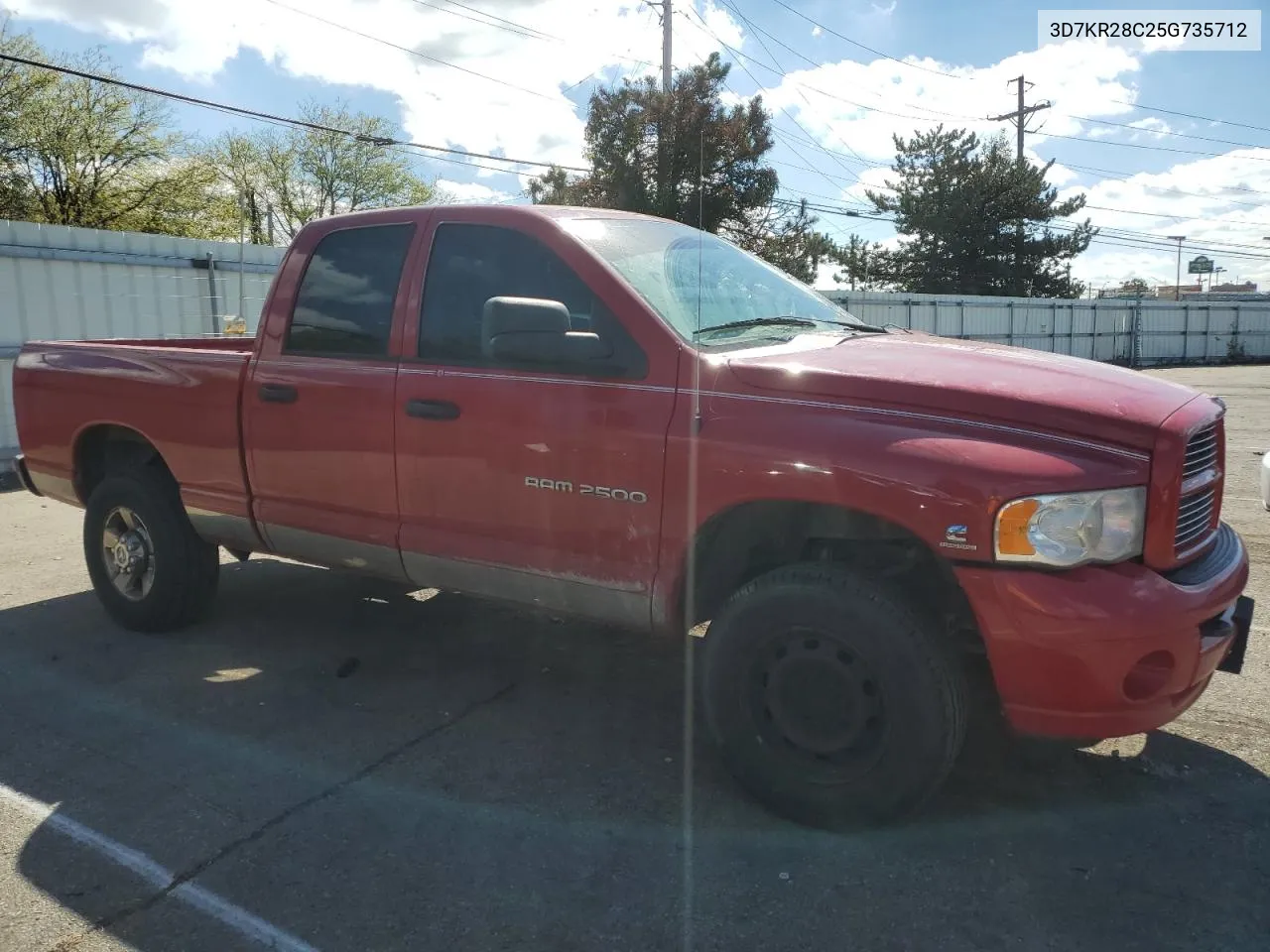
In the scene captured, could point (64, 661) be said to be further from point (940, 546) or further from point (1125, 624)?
point (1125, 624)

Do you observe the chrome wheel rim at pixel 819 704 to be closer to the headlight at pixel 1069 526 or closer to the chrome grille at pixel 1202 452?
the headlight at pixel 1069 526

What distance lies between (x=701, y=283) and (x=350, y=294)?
1529 millimetres

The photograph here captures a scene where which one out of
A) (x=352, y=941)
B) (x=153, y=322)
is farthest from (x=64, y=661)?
(x=153, y=322)

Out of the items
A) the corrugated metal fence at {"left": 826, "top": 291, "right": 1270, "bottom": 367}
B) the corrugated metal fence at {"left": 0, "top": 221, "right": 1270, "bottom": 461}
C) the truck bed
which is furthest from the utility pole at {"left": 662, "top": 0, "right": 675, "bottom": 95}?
the truck bed

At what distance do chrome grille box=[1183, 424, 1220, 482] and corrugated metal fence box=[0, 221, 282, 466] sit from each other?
9.61 m

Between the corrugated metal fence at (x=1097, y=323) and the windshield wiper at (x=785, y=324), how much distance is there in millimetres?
19671

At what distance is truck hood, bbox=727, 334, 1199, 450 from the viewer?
271cm

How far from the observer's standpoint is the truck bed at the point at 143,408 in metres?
4.40

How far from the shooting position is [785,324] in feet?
12.4

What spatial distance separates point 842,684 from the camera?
2.88 metres

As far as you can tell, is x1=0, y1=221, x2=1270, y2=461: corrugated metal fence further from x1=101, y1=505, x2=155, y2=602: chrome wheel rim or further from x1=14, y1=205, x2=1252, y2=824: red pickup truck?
x1=14, y1=205, x2=1252, y2=824: red pickup truck

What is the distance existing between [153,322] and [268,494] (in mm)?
8633

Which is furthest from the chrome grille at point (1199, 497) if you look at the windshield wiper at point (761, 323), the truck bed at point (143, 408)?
the truck bed at point (143, 408)

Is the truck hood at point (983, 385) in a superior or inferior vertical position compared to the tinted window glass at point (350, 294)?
inferior
